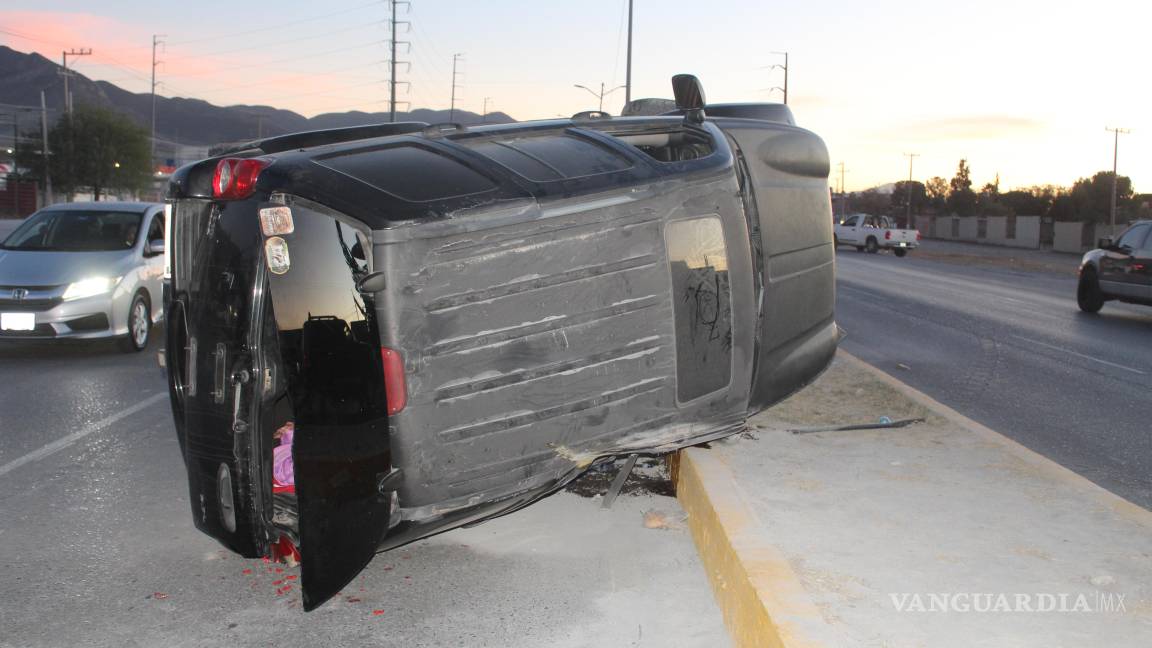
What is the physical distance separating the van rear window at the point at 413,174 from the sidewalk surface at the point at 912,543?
181 centimetres

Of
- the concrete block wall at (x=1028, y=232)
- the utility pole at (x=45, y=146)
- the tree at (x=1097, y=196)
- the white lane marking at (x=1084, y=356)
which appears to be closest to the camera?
the white lane marking at (x=1084, y=356)

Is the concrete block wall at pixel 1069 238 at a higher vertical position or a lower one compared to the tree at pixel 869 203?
lower

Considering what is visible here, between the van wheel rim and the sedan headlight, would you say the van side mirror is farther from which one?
the van wheel rim

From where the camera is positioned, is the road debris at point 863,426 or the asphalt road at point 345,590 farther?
the road debris at point 863,426

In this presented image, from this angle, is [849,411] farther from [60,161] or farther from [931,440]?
[60,161]

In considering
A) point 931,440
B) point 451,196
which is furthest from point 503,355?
point 931,440

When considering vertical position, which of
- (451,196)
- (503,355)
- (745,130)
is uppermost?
(745,130)

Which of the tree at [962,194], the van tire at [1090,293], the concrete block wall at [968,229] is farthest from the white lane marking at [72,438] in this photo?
the tree at [962,194]

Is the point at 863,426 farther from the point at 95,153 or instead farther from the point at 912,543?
the point at 95,153

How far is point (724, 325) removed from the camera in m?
4.88

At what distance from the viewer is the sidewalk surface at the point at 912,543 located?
3.49 metres

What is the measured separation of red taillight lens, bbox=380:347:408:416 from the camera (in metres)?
3.84

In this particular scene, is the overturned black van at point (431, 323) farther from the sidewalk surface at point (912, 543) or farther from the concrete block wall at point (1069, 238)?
the concrete block wall at point (1069, 238)

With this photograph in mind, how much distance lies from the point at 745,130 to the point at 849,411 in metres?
2.83
